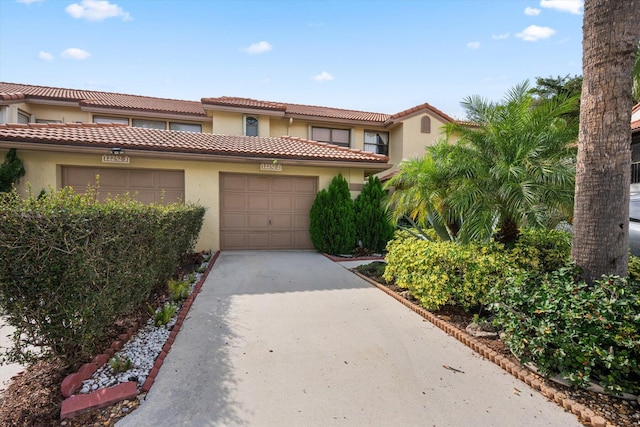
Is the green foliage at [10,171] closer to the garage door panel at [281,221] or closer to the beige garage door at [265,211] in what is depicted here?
the beige garage door at [265,211]

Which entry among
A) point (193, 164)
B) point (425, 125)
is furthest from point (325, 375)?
point (425, 125)

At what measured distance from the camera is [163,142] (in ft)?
31.4

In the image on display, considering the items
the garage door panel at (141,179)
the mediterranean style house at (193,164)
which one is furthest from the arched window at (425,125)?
the garage door panel at (141,179)

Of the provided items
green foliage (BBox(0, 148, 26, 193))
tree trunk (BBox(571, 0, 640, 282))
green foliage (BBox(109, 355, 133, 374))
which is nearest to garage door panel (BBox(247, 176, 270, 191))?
green foliage (BBox(0, 148, 26, 193))

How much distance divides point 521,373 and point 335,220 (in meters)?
7.31

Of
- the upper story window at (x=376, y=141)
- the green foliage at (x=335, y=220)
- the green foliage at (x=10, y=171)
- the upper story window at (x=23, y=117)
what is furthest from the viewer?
the upper story window at (x=376, y=141)

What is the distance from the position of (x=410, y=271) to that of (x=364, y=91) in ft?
32.7

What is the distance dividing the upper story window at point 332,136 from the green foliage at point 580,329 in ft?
46.7

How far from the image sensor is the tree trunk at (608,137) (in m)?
3.23

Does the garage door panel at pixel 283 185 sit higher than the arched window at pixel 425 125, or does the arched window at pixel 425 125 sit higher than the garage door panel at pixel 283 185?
the arched window at pixel 425 125

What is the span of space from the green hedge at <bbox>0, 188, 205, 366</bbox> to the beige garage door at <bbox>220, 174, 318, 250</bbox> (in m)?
7.09

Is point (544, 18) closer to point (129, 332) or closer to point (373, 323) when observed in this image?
point (373, 323)

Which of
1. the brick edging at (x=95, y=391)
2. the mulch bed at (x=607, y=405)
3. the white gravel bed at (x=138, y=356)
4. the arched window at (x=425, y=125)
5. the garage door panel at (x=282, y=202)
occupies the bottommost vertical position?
the mulch bed at (x=607, y=405)

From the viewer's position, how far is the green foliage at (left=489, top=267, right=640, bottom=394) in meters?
2.63
